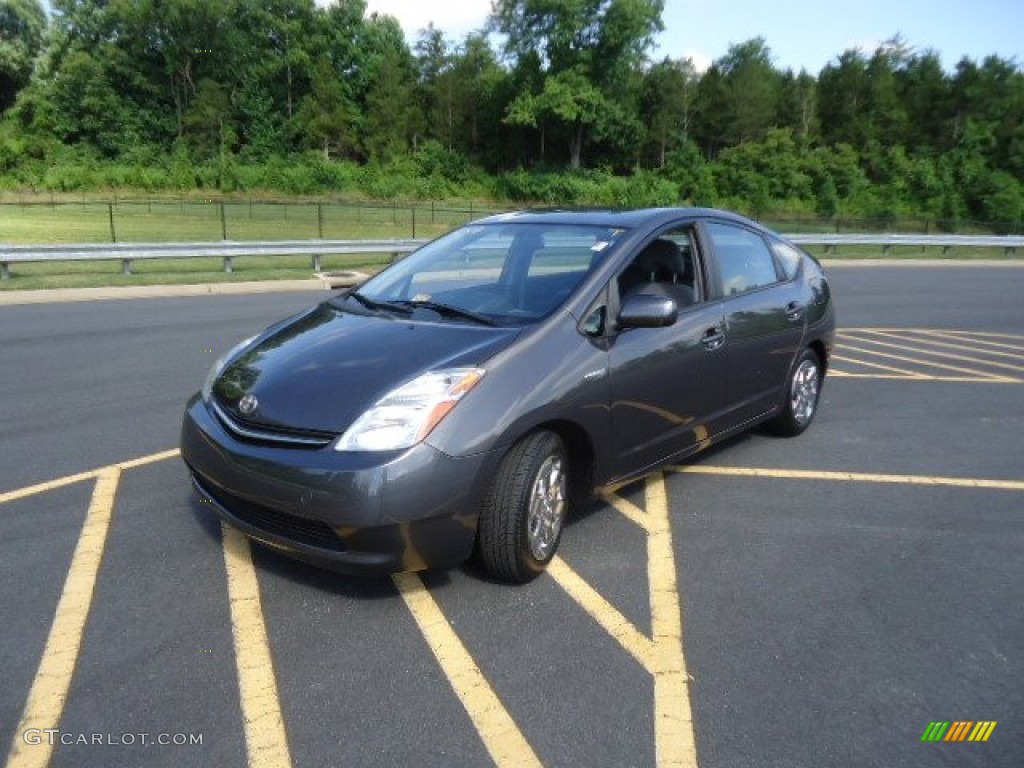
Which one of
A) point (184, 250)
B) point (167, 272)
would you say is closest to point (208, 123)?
point (167, 272)

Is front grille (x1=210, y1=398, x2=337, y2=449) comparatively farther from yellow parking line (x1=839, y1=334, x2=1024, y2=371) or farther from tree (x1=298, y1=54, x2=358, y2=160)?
tree (x1=298, y1=54, x2=358, y2=160)

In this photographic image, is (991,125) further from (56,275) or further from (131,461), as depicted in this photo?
(131,461)

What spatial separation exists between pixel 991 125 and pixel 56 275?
6480cm

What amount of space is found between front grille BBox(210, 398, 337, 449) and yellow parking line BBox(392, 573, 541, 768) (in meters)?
0.80

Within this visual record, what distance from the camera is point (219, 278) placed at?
15.2m

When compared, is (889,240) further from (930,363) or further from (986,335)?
(930,363)

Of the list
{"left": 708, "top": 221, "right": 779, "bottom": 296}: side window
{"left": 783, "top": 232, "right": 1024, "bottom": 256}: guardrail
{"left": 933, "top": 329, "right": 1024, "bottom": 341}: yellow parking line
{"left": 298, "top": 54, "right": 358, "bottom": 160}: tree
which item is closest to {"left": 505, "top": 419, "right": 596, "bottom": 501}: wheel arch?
{"left": 708, "top": 221, "right": 779, "bottom": 296}: side window

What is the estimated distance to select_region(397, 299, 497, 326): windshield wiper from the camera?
364cm

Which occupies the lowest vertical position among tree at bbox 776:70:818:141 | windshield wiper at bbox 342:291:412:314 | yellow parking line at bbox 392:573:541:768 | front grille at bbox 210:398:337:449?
yellow parking line at bbox 392:573:541:768

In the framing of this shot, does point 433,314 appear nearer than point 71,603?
No

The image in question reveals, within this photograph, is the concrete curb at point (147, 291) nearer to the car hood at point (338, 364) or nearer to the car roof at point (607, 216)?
the car roof at point (607, 216)

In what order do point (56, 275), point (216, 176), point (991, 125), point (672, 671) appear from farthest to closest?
point (991, 125) → point (216, 176) → point (56, 275) → point (672, 671)

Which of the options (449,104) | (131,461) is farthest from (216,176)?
(131,461)

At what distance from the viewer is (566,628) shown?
308cm
